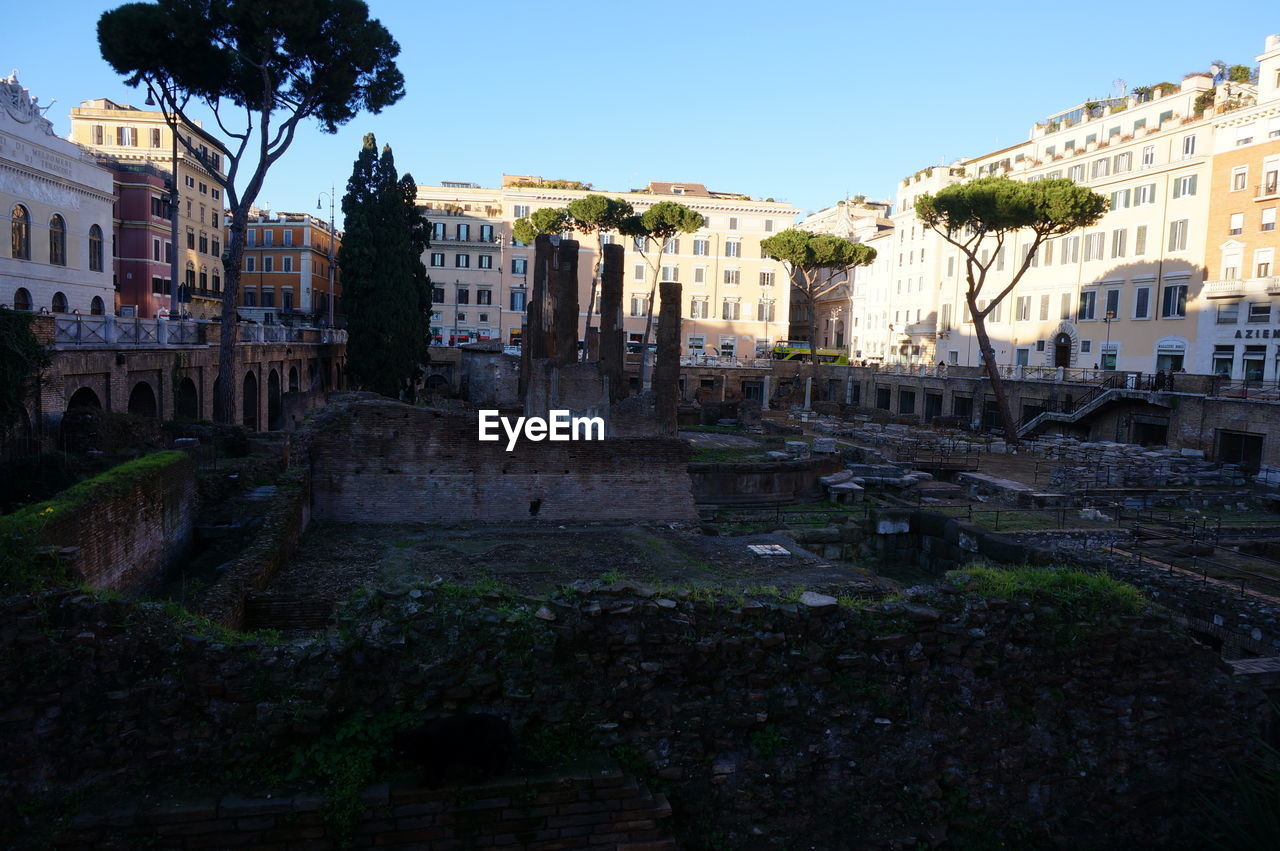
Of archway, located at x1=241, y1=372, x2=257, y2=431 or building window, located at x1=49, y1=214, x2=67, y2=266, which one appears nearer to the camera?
building window, located at x1=49, y1=214, x2=67, y2=266

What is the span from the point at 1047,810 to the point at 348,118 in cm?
2589

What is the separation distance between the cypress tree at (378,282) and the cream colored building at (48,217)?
28.5 feet

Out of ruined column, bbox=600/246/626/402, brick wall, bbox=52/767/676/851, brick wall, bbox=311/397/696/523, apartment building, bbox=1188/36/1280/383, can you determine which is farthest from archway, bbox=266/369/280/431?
apartment building, bbox=1188/36/1280/383

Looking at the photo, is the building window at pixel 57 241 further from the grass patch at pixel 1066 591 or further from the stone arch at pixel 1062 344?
the stone arch at pixel 1062 344

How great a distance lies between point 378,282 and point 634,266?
30549 mm

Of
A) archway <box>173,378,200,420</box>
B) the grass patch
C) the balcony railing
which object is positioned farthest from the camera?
archway <box>173,378,200,420</box>

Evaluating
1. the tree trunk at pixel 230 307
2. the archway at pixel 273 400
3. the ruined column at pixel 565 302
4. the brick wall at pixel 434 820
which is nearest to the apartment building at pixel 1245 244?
the ruined column at pixel 565 302

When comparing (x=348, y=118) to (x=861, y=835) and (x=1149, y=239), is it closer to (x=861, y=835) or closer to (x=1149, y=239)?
(x=861, y=835)

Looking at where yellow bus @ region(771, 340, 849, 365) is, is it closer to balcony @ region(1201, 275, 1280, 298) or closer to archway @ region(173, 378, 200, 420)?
balcony @ region(1201, 275, 1280, 298)

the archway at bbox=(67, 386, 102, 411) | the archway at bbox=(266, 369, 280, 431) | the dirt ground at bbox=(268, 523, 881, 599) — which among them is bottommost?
the dirt ground at bbox=(268, 523, 881, 599)

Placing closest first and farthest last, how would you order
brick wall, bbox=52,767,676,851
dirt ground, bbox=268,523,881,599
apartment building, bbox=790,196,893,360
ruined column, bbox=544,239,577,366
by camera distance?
1. brick wall, bbox=52,767,676,851
2. dirt ground, bbox=268,523,881,599
3. ruined column, bbox=544,239,577,366
4. apartment building, bbox=790,196,893,360

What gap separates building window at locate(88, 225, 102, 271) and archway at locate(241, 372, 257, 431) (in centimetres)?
650

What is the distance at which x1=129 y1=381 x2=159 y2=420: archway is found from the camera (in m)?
20.8

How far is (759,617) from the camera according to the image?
5.92 m
